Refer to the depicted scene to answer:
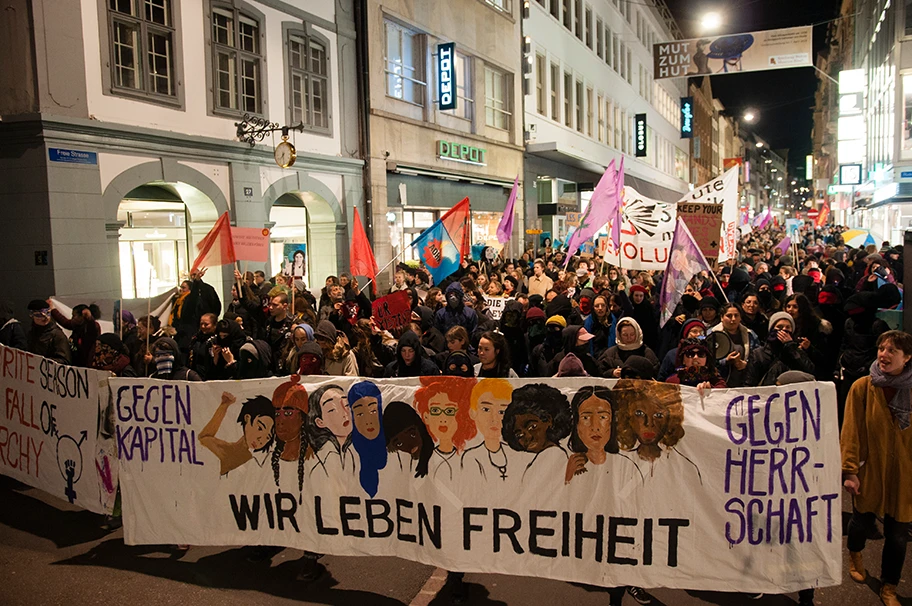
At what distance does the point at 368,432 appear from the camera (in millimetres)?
5000

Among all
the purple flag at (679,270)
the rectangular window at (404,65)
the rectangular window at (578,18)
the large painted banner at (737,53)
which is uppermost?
the rectangular window at (578,18)

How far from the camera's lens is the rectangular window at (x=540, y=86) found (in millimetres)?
30203

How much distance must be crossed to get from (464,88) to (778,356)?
67.7 ft

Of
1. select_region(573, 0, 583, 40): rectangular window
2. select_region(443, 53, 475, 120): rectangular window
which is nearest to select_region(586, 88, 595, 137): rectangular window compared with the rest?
select_region(573, 0, 583, 40): rectangular window

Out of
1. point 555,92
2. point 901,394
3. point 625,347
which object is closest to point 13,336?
point 625,347

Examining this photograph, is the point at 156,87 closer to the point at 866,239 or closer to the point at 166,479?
the point at 166,479

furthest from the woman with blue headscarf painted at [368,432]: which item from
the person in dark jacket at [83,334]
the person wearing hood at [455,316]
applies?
the person in dark jacket at [83,334]

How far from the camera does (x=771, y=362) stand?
20.8 ft

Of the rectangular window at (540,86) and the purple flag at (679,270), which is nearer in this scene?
the purple flag at (679,270)

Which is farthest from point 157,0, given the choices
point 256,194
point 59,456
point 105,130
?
point 59,456

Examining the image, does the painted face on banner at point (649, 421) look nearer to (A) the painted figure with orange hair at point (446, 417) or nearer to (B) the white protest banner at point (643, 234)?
(A) the painted figure with orange hair at point (446, 417)

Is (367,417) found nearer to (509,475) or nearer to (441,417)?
(441,417)

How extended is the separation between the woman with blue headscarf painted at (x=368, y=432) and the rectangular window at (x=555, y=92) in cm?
2888

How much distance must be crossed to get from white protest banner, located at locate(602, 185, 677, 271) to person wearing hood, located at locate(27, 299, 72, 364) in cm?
775
